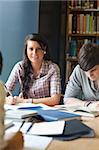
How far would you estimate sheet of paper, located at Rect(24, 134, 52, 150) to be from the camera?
116cm

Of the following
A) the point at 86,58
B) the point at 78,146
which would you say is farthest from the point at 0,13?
the point at 78,146

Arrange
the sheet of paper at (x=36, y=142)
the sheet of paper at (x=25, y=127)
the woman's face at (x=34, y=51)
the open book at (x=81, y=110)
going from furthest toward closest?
the woman's face at (x=34, y=51)
the open book at (x=81, y=110)
the sheet of paper at (x=25, y=127)
the sheet of paper at (x=36, y=142)

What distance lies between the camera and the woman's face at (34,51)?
2505 mm

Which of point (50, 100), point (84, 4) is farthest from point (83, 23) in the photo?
point (50, 100)

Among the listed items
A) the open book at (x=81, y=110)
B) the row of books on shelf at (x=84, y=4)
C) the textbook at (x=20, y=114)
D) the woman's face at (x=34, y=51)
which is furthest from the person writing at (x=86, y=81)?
the row of books on shelf at (x=84, y=4)

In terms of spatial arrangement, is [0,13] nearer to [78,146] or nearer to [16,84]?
[16,84]

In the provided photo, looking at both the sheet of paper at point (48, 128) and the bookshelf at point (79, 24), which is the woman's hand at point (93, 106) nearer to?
the sheet of paper at point (48, 128)

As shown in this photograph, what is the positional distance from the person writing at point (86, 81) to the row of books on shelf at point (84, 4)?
168cm

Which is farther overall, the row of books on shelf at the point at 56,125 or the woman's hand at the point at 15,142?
the row of books on shelf at the point at 56,125

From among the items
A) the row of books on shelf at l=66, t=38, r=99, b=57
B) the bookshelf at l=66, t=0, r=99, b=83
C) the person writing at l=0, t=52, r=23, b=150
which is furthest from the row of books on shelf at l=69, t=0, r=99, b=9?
the person writing at l=0, t=52, r=23, b=150

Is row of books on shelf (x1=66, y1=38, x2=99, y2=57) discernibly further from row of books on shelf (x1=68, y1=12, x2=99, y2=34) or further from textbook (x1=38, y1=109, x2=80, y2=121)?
textbook (x1=38, y1=109, x2=80, y2=121)

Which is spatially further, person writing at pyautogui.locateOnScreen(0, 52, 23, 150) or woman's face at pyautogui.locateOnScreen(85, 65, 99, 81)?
woman's face at pyautogui.locateOnScreen(85, 65, 99, 81)

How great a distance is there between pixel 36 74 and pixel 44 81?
0.33ft

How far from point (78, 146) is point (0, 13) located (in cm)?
236
